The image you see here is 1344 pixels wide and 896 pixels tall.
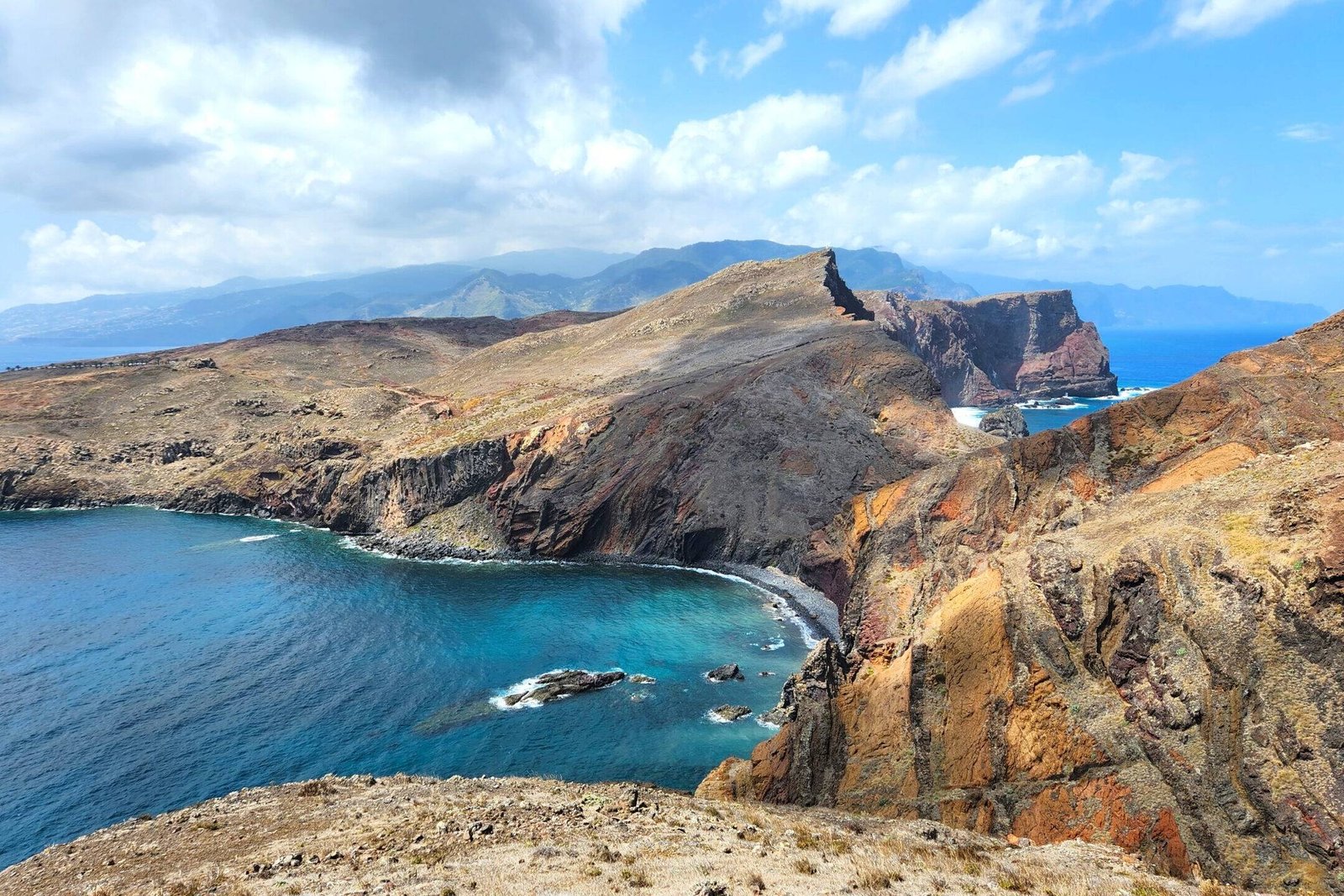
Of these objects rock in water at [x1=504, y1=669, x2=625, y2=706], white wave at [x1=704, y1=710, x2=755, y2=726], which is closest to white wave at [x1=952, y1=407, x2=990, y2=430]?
white wave at [x1=704, y1=710, x2=755, y2=726]

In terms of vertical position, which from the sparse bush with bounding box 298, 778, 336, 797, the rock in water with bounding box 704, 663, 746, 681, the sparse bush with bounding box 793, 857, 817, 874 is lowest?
the rock in water with bounding box 704, 663, 746, 681

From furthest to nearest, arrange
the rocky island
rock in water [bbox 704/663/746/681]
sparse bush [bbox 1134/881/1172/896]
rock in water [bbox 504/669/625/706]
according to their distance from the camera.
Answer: rock in water [bbox 704/663/746/681], rock in water [bbox 504/669/625/706], the rocky island, sparse bush [bbox 1134/881/1172/896]

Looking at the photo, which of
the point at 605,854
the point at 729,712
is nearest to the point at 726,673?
the point at 729,712

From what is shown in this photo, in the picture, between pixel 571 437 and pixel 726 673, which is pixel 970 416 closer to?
pixel 571 437

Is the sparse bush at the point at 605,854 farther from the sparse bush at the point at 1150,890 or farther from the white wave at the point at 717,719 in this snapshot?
the white wave at the point at 717,719

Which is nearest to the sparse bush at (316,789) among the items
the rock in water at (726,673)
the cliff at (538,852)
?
the cliff at (538,852)

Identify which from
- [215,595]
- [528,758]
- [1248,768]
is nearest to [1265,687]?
[1248,768]

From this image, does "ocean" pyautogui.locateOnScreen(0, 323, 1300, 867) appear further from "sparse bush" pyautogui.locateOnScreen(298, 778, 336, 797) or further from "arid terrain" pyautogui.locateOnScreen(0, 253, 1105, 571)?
"arid terrain" pyautogui.locateOnScreen(0, 253, 1105, 571)

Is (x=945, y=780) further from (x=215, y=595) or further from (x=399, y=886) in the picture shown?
(x=215, y=595)
